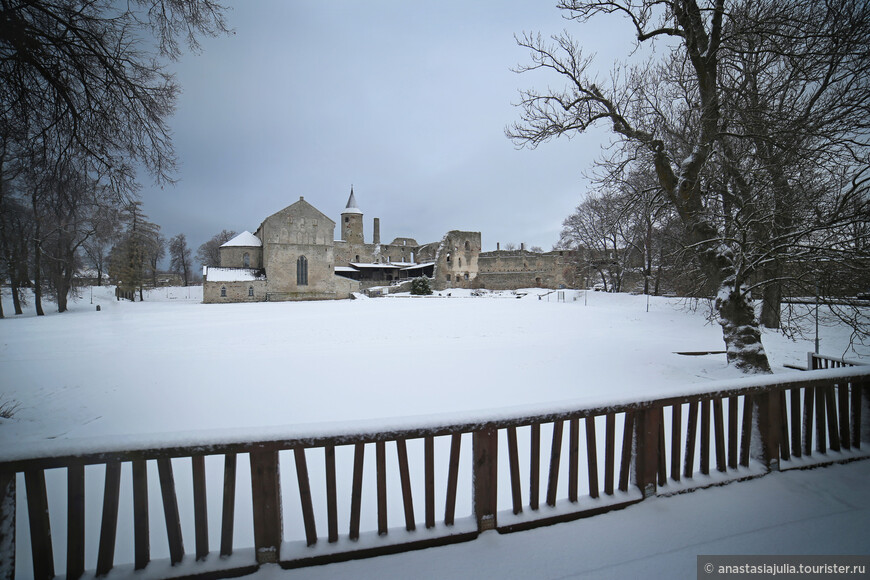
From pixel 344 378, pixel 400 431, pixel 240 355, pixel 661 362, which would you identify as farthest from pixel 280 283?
pixel 400 431

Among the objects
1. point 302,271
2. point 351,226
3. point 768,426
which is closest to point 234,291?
point 302,271

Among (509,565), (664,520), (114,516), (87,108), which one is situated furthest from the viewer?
(87,108)

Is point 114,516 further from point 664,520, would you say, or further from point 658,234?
point 658,234

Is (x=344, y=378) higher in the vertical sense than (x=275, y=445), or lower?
lower

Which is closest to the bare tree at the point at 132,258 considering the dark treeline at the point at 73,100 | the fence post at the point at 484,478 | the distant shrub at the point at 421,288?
the distant shrub at the point at 421,288

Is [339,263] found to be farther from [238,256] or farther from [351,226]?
[238,256]

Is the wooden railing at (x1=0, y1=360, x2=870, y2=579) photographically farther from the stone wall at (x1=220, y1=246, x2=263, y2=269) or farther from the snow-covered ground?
the stone wall at (x1=220, y1=246, x2=263, y2=269)

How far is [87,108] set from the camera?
15.6 feet

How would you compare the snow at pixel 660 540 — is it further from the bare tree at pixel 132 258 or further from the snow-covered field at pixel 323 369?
the bare tree at pixel 132 258

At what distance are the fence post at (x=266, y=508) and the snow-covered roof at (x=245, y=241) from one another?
4497 centimetres

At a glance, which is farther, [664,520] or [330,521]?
[664,520]

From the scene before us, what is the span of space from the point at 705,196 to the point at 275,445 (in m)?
9.77

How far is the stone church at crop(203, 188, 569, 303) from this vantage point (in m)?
38.2

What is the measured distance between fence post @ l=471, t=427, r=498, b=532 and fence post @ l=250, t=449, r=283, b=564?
1.34 meters
